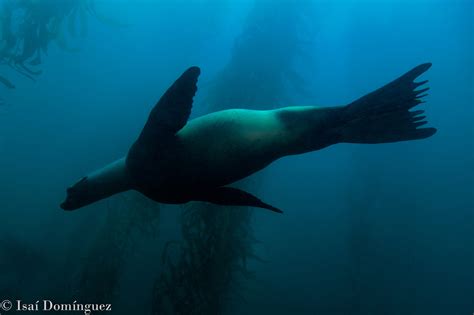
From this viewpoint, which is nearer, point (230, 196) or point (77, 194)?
point (230, 196)

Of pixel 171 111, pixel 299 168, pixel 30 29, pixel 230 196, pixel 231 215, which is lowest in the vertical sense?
pixel 230 196

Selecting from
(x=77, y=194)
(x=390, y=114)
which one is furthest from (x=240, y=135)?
(x=77, y=194)

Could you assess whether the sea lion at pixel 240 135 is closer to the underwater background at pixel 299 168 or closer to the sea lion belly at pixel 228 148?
the sea lion belly at pixel 228 148

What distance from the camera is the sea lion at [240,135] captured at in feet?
6.96

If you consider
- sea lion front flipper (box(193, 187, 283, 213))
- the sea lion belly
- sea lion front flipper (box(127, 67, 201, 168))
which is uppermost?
sea lion front flipper (box(127, 67, 201, 168))

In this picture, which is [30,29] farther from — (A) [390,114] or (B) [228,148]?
(A) [390,114]

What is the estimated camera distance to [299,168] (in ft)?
67.3

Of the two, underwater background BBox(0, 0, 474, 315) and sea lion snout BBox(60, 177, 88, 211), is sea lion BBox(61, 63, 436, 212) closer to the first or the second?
sea lion snout BBox(60, 177, 88, 211)

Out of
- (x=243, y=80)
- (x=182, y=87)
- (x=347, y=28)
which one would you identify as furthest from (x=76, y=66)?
(x=182, y=87)

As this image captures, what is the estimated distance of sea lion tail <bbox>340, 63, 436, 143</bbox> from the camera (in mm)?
2121

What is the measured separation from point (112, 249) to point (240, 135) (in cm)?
485

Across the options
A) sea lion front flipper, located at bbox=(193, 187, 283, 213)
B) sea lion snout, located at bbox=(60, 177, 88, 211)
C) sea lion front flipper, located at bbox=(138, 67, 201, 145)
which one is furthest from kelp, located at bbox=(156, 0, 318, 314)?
sea lion front flipper, located at bbox=(138, 67, 201, 145)

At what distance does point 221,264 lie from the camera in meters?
5.45

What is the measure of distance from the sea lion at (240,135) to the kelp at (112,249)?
407cm
